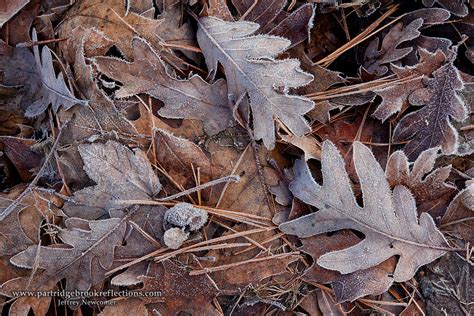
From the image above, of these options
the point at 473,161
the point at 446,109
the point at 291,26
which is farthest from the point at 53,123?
the point at 473,161

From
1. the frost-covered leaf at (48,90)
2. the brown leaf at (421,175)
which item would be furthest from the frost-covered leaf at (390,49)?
the frost-covered leaf at (48,90)

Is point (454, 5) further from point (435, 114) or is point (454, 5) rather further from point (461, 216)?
point (461, 216)

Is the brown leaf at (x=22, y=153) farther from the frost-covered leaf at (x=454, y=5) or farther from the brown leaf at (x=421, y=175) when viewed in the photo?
the frost-covered leaf at (x=454, y=5)

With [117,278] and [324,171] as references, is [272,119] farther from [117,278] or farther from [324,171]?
[117,278]

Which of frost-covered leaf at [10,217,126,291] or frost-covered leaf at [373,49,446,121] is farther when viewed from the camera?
frost-covered leaf at [373,49,446,121]

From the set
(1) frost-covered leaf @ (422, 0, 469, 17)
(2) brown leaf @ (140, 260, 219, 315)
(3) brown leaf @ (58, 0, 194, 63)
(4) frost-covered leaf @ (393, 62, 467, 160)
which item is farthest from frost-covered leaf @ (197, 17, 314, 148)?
(1) frost-covered leaf @ (422, 0, 469, 17)

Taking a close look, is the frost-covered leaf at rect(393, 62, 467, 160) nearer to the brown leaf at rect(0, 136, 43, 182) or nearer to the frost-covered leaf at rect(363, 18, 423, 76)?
the frost-covered leaf at rect(363, 18, 423, 76)
